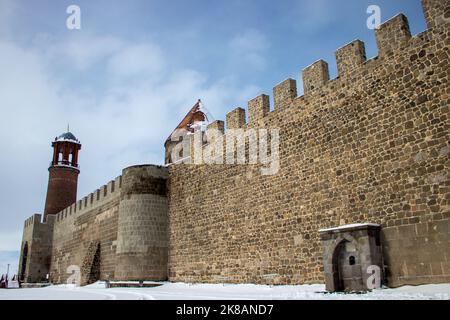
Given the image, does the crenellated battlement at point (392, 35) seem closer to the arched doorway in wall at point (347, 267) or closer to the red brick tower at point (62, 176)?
the arched doorway in wall at point (347, 267)

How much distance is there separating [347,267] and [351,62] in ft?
15.7

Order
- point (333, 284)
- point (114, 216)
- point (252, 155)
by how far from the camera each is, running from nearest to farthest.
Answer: point (333, 284) → point (252, 155) → point (114, 216)

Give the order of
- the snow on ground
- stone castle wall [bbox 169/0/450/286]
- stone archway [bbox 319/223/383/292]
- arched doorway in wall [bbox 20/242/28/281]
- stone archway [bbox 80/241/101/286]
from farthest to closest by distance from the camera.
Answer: arched doorway in wall [bbox 20/242/28/281] < stone archway [bbox 80/241/101/286] < stone archway [bbox 319/223/383/292] < stone castle wall [bbox 169/0/450/286] < the snow on ground

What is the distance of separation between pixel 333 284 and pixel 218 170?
6.07 metres

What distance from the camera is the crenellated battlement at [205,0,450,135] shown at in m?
8.11

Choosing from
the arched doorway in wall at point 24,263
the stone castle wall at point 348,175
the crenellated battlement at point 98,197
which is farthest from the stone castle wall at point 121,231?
the arched doorway in wall at point 24,263

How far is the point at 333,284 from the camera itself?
8297 mm

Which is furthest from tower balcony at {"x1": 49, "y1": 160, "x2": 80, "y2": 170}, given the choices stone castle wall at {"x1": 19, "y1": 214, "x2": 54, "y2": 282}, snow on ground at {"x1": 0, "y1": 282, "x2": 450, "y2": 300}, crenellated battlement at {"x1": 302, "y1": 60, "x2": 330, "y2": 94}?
crenellated battlement at {"x1": 302, "y1": 60, "x2": 330, "y2": 94}

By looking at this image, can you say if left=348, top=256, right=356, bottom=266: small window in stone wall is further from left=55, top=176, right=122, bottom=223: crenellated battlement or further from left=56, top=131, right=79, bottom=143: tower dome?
left=56, top=131, right=79, bottom=143: tower dome

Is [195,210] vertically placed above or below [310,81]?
below

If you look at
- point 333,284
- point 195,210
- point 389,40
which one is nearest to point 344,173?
point 333,284

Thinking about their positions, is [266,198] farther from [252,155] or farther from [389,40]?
[389,40]

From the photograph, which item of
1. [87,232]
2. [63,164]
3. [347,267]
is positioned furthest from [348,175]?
[63,164]

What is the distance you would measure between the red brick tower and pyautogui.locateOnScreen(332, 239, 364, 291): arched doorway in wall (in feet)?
84.0
